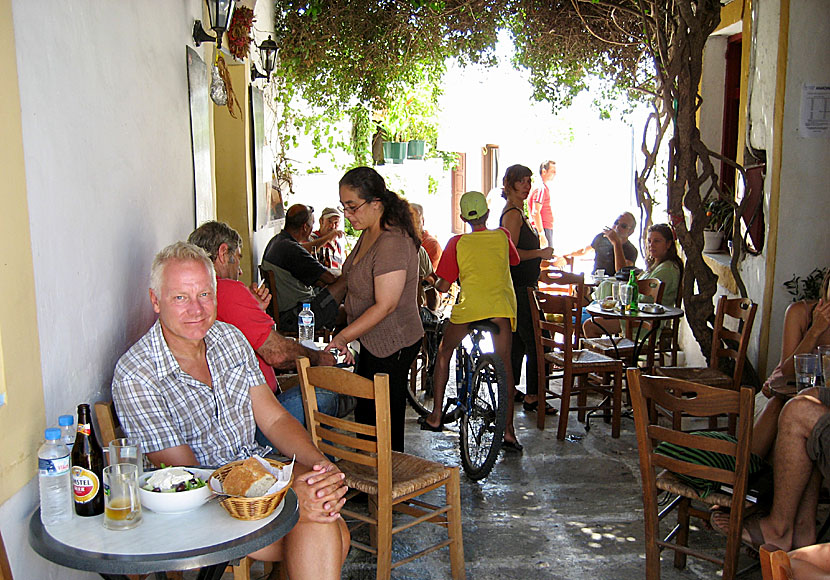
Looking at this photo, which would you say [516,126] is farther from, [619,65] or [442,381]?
[442,381]

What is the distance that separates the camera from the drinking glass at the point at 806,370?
3244 mm

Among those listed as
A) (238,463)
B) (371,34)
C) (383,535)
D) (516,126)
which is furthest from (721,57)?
(516,126)

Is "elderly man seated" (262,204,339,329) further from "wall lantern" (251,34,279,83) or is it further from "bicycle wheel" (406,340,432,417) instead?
"wall lantern" (251,34,279,83)

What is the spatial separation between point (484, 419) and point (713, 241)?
129 inches

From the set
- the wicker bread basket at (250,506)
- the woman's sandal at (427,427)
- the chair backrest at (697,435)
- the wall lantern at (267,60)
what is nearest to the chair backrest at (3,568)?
the wicker bread basket at (250,506)

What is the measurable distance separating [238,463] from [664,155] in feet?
22.6

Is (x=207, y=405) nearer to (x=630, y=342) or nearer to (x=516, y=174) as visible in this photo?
(x=516, y=174)

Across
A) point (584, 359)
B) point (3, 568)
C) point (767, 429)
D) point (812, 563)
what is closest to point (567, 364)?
point (584, 359)

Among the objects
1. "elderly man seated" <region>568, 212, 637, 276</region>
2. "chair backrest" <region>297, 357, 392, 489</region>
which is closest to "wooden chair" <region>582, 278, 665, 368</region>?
"elderly man seated" <region>568, 212, 637, 276</region>

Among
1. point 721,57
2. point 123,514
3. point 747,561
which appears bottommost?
point 747,561

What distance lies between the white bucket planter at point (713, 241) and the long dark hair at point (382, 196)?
12.2 ft

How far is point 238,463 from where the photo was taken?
6.82 ft

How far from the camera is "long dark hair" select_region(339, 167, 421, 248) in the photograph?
142 inches

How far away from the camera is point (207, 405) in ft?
8.25
